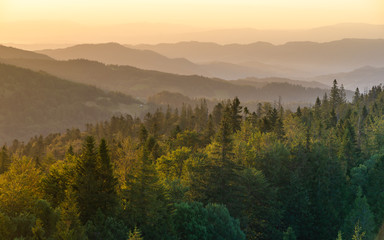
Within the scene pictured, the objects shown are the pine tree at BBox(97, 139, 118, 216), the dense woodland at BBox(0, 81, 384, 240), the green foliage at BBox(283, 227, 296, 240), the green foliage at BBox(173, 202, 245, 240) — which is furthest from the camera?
the green foliage at BBox(283, 227, 296, 240)

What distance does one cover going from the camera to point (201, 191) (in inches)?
2350

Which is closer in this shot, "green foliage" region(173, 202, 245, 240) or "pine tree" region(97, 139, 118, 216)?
"pine tree" region(97, 139, 118, 216)

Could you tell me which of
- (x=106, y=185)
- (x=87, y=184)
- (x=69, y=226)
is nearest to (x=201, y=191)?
(x=106, y=185)

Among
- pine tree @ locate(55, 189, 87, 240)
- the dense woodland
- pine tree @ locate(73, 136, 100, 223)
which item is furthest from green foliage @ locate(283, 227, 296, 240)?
pine tree @ locate(55, 189, 87, 240)

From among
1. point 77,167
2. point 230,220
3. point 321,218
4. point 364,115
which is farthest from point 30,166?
point 364,115

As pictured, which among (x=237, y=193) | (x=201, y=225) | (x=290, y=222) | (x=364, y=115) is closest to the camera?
(x=201, y=225)

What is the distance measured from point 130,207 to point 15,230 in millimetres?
12518

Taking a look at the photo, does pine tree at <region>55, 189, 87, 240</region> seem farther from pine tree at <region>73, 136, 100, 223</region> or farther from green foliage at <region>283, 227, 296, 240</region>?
green foliage at <region>283, 227, 296, 240</region>

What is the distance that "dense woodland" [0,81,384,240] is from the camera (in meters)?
38.8

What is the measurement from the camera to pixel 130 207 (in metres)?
43.8

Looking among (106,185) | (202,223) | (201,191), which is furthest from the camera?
(201,191)

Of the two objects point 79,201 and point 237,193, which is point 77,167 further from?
point 237,193

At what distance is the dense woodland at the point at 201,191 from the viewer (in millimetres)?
38844

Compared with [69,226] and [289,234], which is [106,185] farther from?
[289,234]
